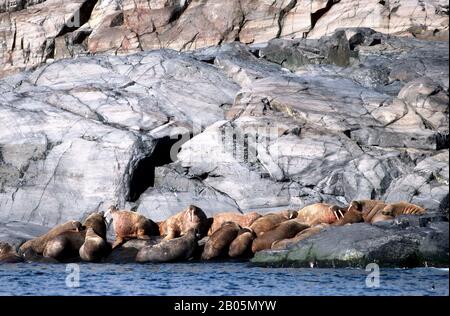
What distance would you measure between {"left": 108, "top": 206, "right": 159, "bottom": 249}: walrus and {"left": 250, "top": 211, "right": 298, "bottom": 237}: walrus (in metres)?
3.00

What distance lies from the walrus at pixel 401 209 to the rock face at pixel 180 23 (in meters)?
14.3

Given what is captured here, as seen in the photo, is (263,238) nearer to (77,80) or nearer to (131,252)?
(131,252)

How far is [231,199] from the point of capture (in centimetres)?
3253

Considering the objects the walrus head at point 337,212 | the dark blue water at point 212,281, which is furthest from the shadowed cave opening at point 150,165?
the walrus head at point 337,212

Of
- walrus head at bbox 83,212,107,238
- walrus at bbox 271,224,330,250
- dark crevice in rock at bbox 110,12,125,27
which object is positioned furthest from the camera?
dark crevice in rock at bbox 110,12,125,27

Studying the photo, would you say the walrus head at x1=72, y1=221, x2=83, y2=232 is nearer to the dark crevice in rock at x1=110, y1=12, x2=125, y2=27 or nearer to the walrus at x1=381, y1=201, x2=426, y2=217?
the walrus at x1=381, y1=201, x2=426, y2=217

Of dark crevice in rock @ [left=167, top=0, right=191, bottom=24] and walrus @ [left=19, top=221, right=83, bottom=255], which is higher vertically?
dark crevice in rock @ [left=167, top=0, right=191, bottom=24]

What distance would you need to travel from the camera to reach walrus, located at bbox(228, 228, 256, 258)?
26.8m

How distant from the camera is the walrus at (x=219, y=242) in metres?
26.8

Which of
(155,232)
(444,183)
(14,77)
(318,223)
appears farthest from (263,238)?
(14,77)

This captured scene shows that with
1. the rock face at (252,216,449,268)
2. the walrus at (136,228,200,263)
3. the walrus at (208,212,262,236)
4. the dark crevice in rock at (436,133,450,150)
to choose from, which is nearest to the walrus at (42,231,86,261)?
the walrus at (136,228,200,263)

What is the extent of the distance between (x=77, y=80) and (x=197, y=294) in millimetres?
18697

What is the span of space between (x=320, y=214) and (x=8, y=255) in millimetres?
8598

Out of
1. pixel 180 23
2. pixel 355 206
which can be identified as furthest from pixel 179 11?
pixel 355 206
